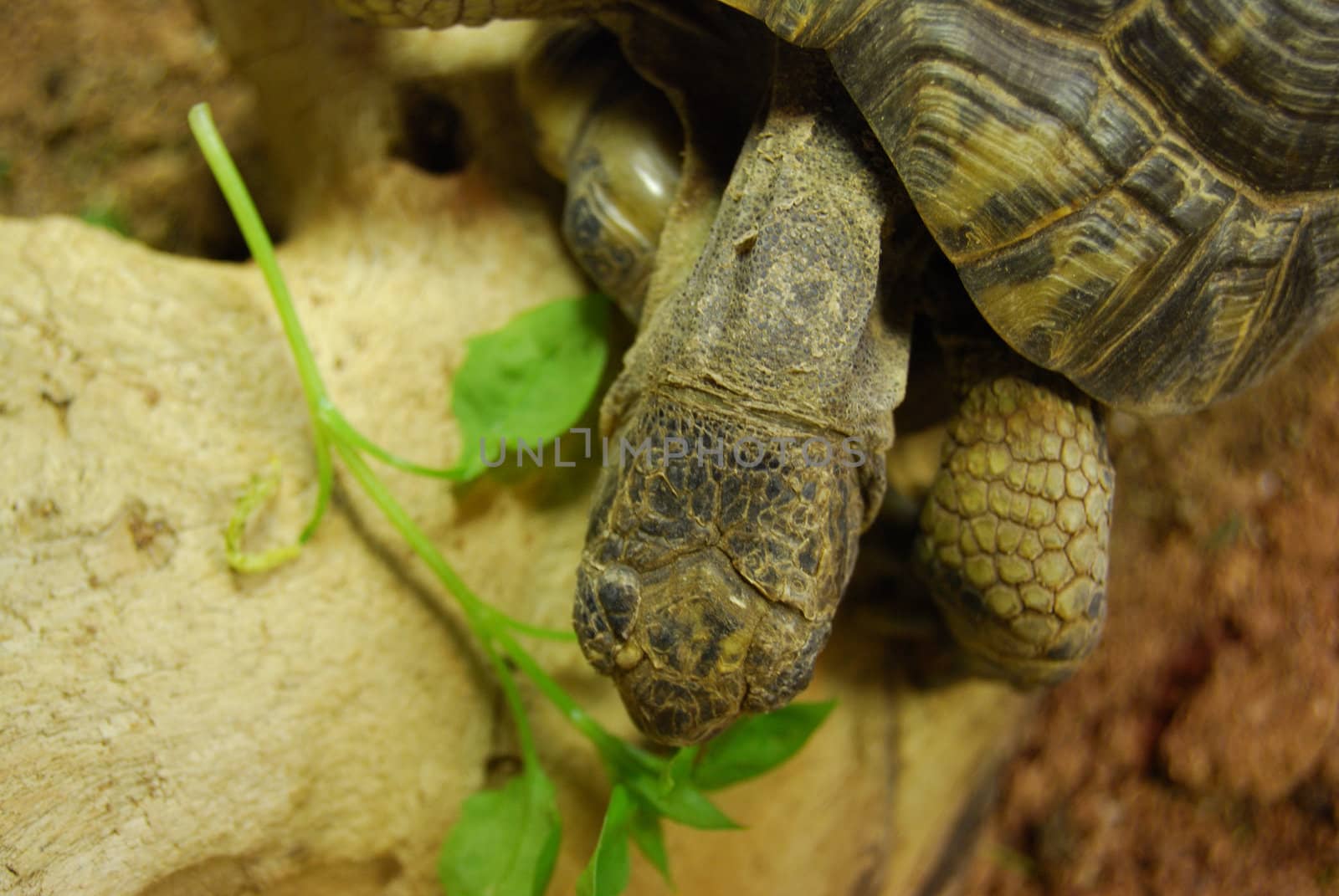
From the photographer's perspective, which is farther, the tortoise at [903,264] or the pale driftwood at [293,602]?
the pale driftwood at [293,602]

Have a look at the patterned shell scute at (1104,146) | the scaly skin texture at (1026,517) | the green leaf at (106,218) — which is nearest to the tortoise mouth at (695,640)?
the scaly skin texture at (1026,517)

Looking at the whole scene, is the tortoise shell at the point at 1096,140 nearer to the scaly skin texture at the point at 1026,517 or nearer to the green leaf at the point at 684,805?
the scaly skin texture at the point at 1026,517

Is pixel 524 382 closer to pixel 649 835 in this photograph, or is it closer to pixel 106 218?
pixel 649 835

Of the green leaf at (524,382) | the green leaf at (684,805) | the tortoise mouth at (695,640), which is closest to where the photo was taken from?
the tortoise mouth at (695,640)

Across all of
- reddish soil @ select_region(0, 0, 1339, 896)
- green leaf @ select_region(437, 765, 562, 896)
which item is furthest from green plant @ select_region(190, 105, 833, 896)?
reddish soil @ select_region(0, 0, 1339, 896)

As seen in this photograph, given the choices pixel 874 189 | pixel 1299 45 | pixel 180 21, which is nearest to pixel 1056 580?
pixel 874 189

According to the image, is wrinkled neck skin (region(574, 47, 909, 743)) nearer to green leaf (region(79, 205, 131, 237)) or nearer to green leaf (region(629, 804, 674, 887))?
green leaf (region(629, 804, 674, 887))

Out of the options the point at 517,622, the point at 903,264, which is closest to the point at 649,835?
the point at 517,622

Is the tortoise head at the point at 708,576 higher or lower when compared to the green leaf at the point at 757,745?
higher
